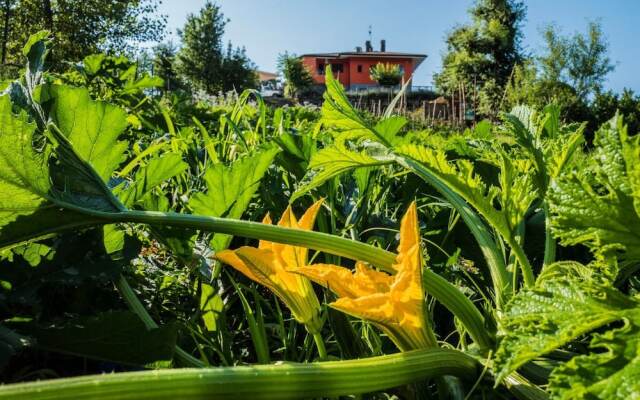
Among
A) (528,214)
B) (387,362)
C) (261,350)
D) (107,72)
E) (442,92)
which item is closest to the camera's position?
(387,362)

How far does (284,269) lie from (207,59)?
180 feet

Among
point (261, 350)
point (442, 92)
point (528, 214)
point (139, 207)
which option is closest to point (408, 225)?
point (261, 350)

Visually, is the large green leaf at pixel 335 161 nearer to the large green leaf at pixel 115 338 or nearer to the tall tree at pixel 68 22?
the large green leaf at pixel 115 338

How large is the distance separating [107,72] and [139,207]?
5.75 feet

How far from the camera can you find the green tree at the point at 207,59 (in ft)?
174

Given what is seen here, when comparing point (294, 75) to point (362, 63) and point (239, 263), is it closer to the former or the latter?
point (362, 63)

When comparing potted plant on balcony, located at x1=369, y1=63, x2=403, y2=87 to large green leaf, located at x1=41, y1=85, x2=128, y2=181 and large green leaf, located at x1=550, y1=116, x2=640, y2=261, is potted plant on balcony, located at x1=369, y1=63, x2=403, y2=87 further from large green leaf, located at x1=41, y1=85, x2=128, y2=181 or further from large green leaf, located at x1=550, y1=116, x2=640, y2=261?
large green leaf, located at x1=550, y1=116, x2=640, y2=261

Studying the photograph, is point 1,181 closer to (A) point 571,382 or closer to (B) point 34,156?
(B) point 34,156

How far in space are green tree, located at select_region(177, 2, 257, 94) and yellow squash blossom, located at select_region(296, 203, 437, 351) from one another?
5358 cm

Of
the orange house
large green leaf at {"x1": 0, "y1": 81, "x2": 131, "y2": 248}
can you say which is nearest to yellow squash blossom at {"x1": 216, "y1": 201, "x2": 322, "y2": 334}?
large green leaf at {"x1": 0, "y1": 81, "x2": 131, "y2": 248}

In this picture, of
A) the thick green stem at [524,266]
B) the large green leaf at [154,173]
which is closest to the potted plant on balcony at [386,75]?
the large green leaf at [154,173]

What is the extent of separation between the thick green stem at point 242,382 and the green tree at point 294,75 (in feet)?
171

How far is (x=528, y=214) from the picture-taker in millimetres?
1054

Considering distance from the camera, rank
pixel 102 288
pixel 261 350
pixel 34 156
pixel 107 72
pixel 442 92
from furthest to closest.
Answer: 1. pixel 442 92
2. pixel 107 72
3. pixel 102 288
4. pixel 261 350
5. pixel 34 156
